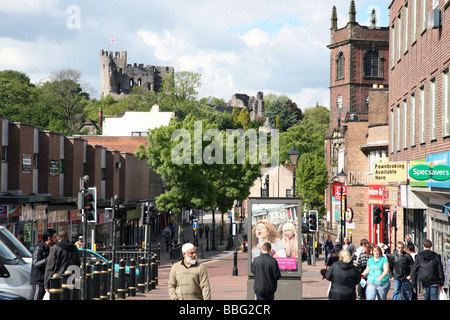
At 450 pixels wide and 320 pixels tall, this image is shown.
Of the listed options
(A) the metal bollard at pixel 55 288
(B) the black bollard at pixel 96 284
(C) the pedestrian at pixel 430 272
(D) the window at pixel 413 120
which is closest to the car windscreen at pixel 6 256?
(A) the metal bollard at pixel 55 288

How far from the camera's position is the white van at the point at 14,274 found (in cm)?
1273

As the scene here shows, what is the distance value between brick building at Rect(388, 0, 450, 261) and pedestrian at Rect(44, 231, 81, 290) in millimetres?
9380

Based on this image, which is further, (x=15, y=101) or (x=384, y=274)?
(x=15, y=101)

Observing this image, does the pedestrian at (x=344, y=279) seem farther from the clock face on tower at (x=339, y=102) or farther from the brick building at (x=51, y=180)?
the clock face on tower at (x=339, y=102)

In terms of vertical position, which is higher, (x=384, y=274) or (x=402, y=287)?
(x=384, y=274)

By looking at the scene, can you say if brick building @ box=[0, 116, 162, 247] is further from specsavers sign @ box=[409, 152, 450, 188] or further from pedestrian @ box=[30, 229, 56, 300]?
specsavers sign @ box=[409, 152, 450, 188]

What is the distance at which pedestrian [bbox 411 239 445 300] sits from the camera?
589 inches

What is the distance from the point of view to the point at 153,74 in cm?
19938

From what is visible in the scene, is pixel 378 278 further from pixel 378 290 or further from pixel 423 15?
pixel 423 15

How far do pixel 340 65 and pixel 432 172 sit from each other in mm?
73266

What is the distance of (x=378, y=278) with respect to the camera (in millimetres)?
14828

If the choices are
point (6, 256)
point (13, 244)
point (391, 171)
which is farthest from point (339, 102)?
point (6, 256)

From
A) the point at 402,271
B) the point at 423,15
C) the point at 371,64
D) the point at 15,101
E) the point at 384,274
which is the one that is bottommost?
the point at 402,271
